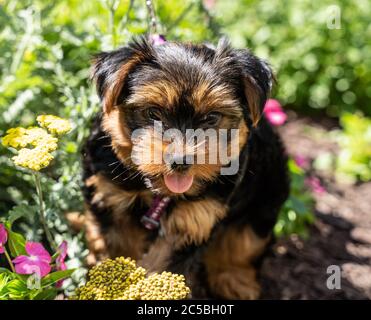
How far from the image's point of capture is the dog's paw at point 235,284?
180 inches

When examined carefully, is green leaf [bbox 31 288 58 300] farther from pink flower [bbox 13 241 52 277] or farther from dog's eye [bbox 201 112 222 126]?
dog's eye [bbox 201 112 222 126]

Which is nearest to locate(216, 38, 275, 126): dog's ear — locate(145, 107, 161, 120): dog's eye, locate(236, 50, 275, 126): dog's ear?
locate(236, 50, 275, 126): dog's ear

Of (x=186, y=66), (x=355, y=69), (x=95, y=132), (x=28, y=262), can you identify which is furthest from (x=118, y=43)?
(x=355, y=69)

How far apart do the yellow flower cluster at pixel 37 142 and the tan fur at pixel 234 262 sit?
1937 mm

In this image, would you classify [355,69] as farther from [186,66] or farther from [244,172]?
[186,66]

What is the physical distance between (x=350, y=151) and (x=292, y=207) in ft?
5.31

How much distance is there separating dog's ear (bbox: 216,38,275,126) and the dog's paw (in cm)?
157

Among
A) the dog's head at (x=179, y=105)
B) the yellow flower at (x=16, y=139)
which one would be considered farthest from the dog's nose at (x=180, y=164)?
the yellow flower at (x=16, y=139)

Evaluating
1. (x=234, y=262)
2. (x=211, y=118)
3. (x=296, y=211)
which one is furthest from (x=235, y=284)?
(x=211, y=118)

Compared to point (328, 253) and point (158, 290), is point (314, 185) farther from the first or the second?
point (158, 290)

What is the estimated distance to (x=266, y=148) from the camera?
4.22 meters

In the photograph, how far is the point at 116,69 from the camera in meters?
3.36

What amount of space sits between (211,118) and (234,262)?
5.62ft

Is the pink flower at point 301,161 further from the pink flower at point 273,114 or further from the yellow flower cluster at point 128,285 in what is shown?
the yellow flower cluster at point 128,285
